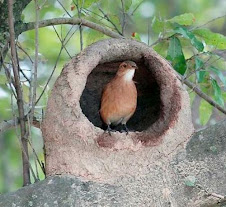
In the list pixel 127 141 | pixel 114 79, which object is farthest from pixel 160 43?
pixel 127 141

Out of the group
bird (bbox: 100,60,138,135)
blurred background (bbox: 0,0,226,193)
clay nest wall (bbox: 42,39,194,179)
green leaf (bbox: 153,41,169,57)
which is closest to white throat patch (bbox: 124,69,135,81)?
bird (bbox: 100,60,138,135)

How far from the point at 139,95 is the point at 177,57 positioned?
0.64 metres

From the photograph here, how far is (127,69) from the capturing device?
5.38 m

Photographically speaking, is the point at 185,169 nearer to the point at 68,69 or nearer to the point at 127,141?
the point at 127,141

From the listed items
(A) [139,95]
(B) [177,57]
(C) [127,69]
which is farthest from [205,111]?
(C) [127,69]

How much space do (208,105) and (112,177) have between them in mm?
1642

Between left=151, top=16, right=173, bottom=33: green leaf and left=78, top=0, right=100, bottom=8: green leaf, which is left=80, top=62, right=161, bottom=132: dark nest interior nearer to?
left=151, top=16, right=173, bottom=33: green leaf

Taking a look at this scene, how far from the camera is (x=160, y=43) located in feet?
19.0

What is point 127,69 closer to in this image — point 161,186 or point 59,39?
point 59,39

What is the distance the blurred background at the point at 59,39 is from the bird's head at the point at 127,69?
11.6 inches

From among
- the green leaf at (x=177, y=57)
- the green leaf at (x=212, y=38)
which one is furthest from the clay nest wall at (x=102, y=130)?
the green leaf at (x=212, y=38)

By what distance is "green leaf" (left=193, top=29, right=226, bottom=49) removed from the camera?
540cm

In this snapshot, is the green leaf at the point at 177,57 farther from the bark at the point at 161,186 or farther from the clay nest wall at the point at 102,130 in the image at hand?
the bark at the point at 161,186

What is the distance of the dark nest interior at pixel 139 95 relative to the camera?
5.70 metres
